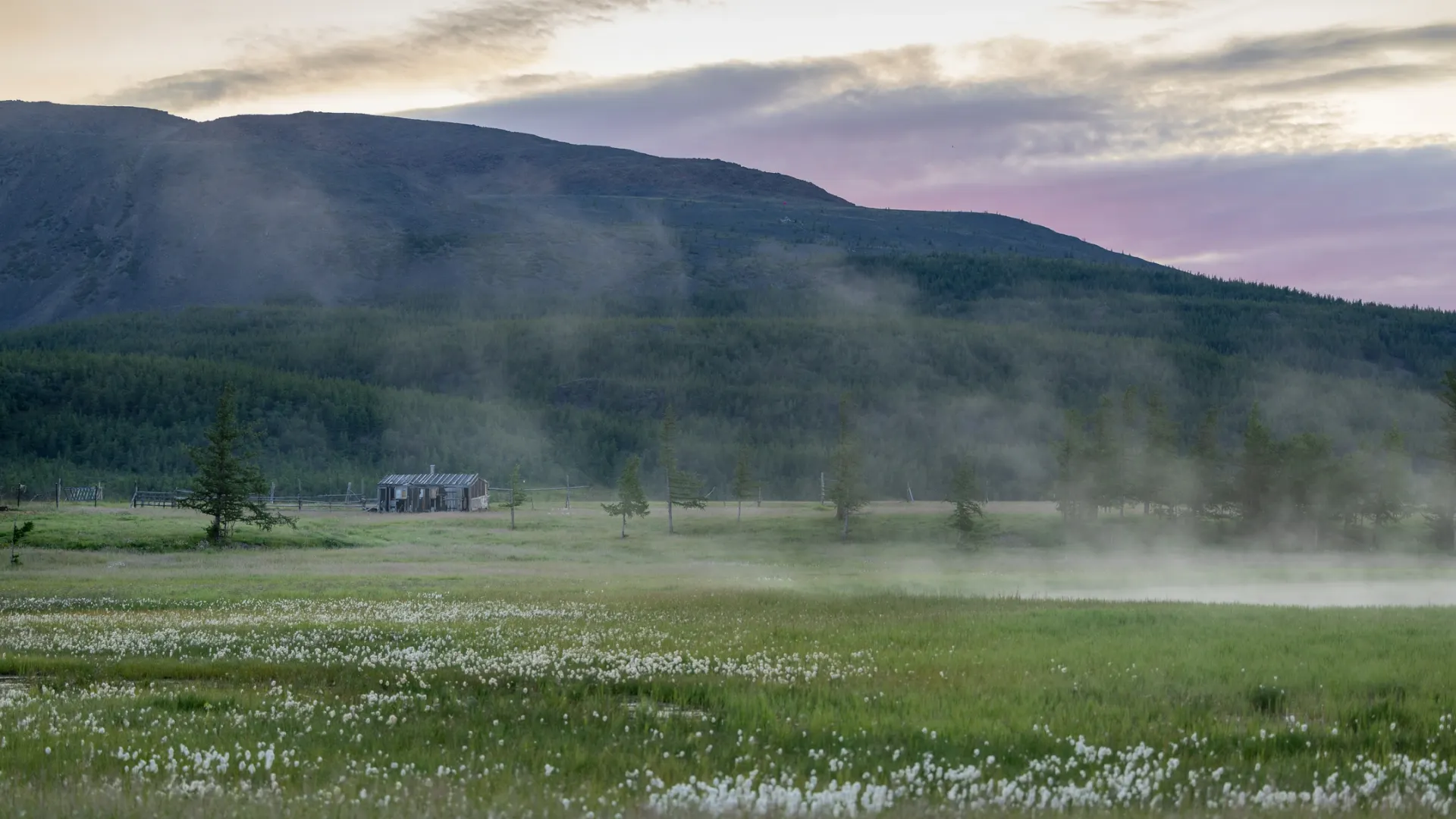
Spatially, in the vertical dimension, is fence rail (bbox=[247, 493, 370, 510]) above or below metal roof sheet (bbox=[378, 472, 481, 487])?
below

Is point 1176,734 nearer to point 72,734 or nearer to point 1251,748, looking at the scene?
point 1251,748

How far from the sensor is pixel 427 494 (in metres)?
130

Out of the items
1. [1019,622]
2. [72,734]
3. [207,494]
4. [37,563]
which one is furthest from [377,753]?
[207,494]

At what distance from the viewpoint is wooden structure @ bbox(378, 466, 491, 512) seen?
12900cm

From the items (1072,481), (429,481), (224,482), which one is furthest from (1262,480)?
Answer: (429,481)

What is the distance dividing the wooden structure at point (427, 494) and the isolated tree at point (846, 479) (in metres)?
48.4

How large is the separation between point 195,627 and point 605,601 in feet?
38.9

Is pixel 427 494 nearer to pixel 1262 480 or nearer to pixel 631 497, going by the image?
pixel 631 497

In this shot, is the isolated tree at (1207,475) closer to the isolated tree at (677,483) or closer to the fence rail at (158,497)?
the isolated tree at (677,483)

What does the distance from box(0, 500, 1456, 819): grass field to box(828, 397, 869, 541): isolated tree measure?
52497 millimetres

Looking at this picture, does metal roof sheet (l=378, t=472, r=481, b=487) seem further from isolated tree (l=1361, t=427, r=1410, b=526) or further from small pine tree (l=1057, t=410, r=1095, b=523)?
isolated tree (l=1361, t=427, r=1410, b=526)

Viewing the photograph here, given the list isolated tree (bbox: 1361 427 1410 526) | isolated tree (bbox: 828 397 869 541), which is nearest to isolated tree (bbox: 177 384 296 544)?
isolated tree (bbox: 828 397 869 541)

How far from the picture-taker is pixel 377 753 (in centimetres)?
1214

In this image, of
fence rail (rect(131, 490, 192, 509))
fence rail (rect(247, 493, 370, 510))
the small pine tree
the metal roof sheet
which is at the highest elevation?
the small pine tree
